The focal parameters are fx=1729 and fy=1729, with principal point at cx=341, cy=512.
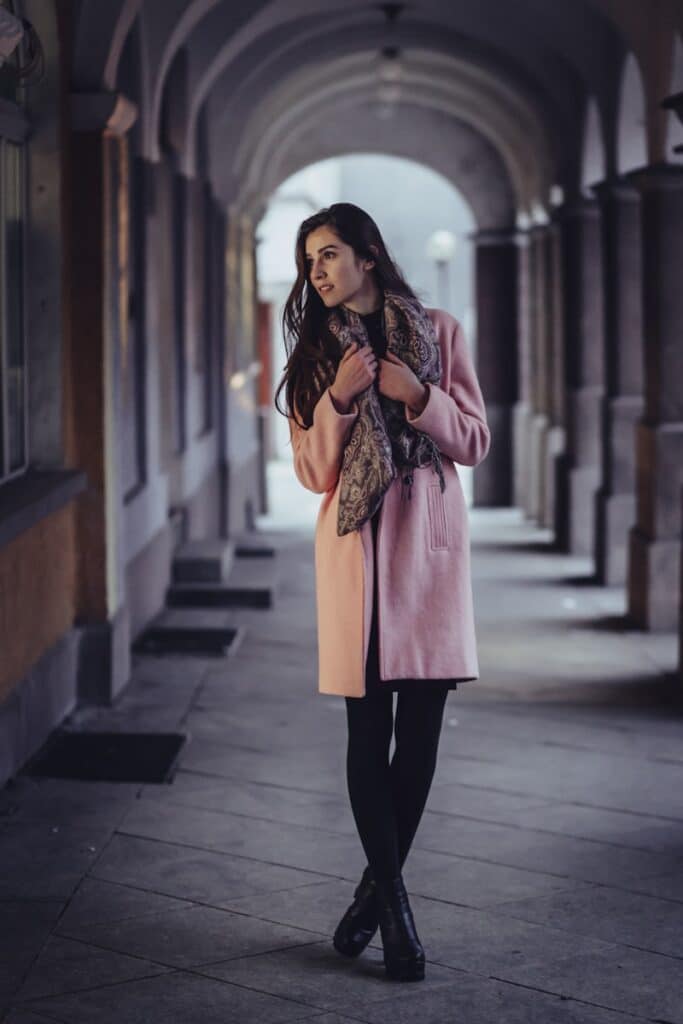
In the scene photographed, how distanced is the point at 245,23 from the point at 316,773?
7.61 m

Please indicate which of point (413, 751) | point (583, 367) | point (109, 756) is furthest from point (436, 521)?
point (583, 367)

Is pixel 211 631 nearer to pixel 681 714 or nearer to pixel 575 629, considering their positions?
pixel 575 629

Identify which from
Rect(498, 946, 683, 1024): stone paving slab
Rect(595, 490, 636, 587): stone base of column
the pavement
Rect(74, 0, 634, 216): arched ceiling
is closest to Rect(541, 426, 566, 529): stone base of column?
Rect(74, 0, 634, 216): arched ceiling

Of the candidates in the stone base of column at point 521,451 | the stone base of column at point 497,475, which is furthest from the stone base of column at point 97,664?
the stone base of column at point 497,475

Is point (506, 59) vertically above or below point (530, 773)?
above

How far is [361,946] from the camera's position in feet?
14.0

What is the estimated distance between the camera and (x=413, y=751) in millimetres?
4113

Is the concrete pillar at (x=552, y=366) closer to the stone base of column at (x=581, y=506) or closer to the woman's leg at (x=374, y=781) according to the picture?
the stone base of column at (x=581, y=506)

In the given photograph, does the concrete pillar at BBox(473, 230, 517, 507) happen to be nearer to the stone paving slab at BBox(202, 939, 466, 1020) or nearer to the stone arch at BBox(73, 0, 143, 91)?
the stone arch at BBox(73, 0, 143, 91)

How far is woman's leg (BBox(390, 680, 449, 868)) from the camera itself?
4.09 meters

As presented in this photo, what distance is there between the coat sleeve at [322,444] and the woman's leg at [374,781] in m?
0.53

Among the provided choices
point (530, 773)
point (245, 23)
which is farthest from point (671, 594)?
point (245, 23)

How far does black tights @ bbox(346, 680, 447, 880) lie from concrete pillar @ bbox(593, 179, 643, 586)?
8.32 meters

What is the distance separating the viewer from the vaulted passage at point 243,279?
23.6 feet
